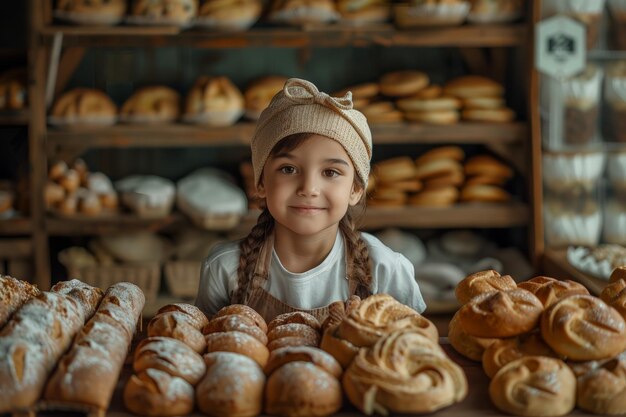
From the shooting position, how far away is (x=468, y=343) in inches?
54.0

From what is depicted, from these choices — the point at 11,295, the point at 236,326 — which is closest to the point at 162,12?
the point at 11,295

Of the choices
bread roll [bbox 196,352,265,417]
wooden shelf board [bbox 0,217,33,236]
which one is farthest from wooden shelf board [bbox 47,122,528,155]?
bread roll [bbox 196,352,265,417]

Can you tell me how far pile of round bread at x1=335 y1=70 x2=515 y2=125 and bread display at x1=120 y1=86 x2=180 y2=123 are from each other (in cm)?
78

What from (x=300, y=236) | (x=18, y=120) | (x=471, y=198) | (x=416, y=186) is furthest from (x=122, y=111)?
(x=300, y=236)

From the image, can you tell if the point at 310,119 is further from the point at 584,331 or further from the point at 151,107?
the point at 151,107

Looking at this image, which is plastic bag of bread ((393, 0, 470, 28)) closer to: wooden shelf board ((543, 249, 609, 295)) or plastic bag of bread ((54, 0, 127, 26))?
wooden shelf board ((543, 249, 609, 295))

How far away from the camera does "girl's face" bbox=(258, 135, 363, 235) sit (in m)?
1.71

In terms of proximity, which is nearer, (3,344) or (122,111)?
(3,344)

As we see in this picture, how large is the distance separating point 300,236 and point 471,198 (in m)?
1.80

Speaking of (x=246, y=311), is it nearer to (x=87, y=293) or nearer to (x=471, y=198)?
(x=87, y=293)


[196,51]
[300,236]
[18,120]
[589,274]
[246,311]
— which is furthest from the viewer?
[196,51]

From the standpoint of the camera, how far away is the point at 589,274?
3.08 meters

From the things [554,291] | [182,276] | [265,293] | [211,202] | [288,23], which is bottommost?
[182,276]

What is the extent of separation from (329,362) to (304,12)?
2465mm
